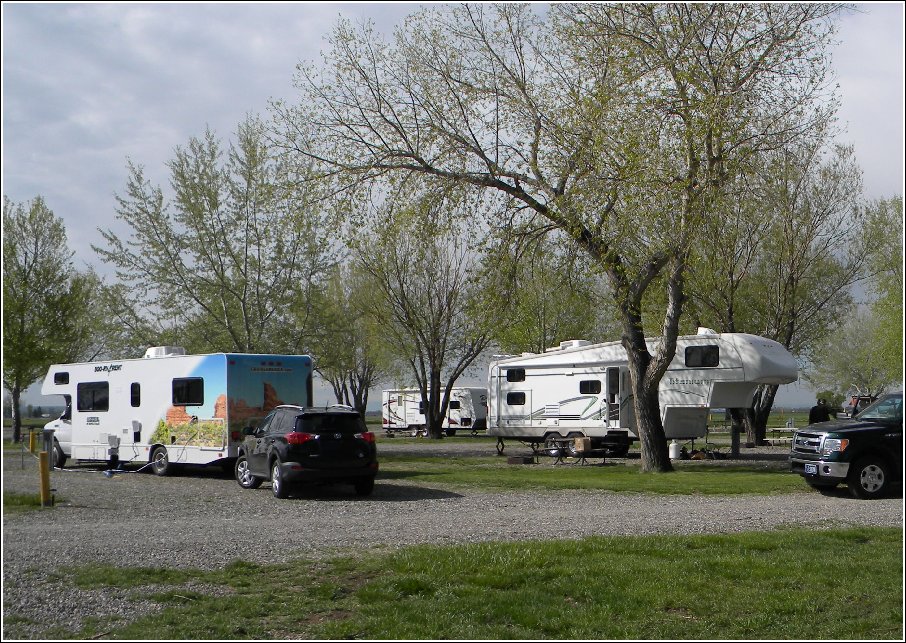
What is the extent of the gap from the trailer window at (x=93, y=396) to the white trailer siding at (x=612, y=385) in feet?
47.9

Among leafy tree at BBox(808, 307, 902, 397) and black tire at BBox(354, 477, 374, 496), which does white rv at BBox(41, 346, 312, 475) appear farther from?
leafy tree at BBox(808, 307, 902, 397)

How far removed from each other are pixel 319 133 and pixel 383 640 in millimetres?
17564

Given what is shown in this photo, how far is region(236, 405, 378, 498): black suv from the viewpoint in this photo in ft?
54.1

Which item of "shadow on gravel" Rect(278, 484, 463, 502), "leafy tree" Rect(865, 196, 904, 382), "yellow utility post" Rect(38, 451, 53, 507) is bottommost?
"shadow on gravel" Rect(278, 484, 463, 502)

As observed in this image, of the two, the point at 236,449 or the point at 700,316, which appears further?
the point at 700,316

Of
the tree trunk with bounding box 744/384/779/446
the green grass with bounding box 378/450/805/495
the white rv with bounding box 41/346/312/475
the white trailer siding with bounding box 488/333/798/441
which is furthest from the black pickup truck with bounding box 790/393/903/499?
the tree trunk with bounding box 744/384/779/446

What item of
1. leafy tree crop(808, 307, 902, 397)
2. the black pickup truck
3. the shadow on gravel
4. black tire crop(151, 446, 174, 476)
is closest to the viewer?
the black pickup truck

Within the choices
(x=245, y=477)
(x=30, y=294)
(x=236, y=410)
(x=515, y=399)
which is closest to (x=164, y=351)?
(x=236, y=410)

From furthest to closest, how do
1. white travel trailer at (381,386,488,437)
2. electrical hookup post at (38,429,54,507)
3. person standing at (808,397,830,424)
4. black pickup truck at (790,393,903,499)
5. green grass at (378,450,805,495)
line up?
white travel trailer at (381,386,488,437), person standing at (808,397,830,424), green grass at (378,450,805,495), black pickup truck at (790,393,903,499), electrical hookup post at (38,429,54,507)

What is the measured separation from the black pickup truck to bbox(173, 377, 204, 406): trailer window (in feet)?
40.1

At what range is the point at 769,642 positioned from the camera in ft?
22.9

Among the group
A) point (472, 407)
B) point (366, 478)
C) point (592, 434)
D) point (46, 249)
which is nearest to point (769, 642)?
point (46, 249)

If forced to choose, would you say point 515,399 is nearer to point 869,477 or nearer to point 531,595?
point 869,477

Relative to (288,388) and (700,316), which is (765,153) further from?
(700,316)
